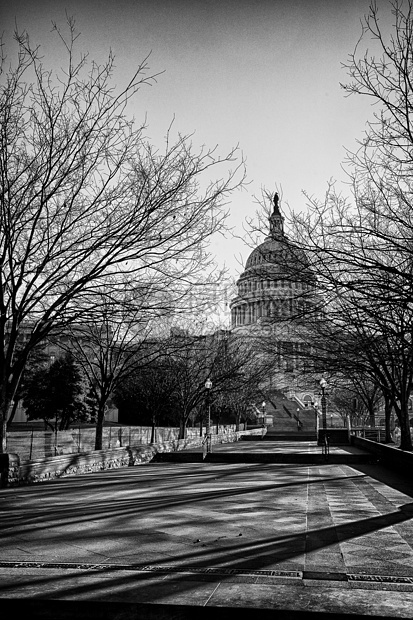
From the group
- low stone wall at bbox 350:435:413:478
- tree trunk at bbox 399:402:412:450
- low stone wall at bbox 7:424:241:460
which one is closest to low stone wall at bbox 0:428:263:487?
low stone wall at bbox 7:424:241:460

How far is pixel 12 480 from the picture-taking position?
49.7ft

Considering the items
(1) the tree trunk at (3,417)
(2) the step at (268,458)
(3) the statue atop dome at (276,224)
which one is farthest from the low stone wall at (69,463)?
(3) the statue atop dome at (276,224)

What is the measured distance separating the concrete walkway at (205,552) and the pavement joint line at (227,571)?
0.04ft

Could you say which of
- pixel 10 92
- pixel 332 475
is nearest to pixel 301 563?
pixel 10 92

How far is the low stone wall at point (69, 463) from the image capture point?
15.2 meters

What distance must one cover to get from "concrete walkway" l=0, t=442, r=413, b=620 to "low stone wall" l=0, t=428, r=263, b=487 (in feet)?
4.09

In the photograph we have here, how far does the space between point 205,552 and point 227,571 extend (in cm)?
101

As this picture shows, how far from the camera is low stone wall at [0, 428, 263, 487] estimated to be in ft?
49.9

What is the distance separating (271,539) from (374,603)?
3.01m

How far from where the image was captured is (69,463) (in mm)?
18609

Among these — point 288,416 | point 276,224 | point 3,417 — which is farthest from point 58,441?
point 288,416

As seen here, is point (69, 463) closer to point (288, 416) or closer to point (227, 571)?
point (227, 571)

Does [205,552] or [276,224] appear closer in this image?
[205,552]

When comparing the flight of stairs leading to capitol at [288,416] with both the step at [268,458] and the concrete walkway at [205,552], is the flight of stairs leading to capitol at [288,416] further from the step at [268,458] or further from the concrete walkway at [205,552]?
the concrete walkway at [205,552]
